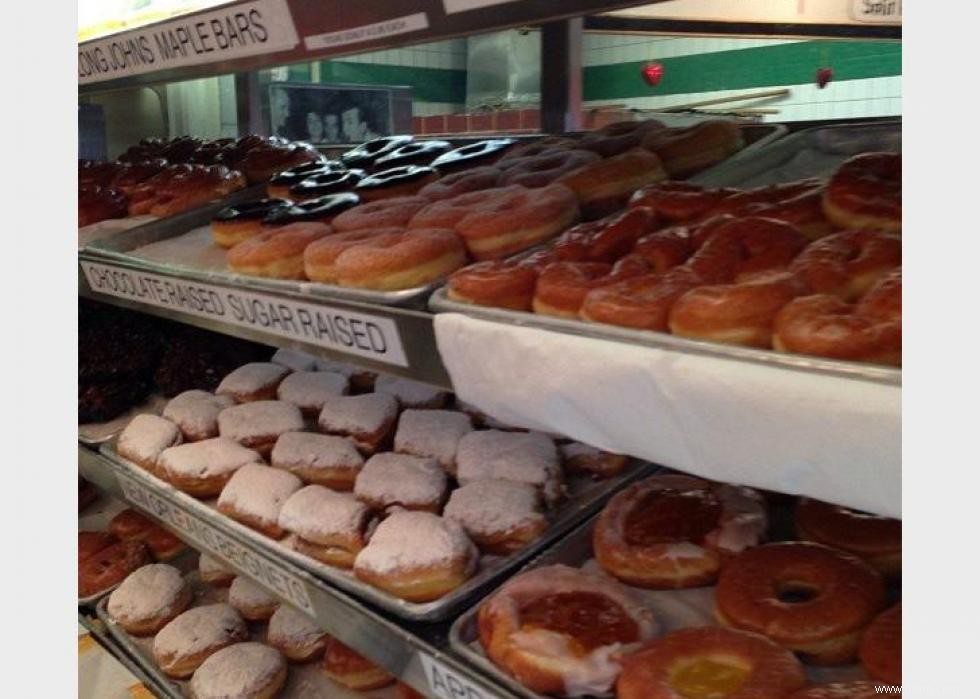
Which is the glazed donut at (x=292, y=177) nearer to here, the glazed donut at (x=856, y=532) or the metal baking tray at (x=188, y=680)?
the metal baking tray at (x=188, y=680)

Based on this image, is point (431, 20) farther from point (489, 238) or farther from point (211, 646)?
point (211, 646)

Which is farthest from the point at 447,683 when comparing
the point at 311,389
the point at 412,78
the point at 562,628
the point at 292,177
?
the point at 412,78

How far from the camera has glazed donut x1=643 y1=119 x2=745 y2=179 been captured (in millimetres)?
1638

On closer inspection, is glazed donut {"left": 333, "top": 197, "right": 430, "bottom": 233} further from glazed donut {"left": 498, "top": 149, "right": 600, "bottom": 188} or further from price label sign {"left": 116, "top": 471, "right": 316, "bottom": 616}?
price label sign {"left": 116, "top": 471, "right": 316, "bottom": 616}

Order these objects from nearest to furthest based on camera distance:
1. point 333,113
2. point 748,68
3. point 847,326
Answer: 1. point 847,326
2. point 333,113
3. point 748,68

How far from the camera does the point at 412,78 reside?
747cm

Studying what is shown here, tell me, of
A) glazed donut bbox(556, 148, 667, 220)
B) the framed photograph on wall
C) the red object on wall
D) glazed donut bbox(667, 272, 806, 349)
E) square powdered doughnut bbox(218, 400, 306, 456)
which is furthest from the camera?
the red object on wall

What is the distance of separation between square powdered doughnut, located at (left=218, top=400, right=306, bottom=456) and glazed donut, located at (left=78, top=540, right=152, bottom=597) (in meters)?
0.45

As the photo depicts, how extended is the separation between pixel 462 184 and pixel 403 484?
0.61 meters

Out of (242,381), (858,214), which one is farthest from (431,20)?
(242,381)

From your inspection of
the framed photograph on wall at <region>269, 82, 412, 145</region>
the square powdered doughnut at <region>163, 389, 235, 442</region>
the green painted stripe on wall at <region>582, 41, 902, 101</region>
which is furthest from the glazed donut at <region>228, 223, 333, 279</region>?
the green painted stripe on wall at <region>582, 41, 902, 101</region>

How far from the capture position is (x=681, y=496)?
1414 millimetres

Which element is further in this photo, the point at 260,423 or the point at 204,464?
the point at 260,423

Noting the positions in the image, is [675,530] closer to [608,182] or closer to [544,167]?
[608,182]
